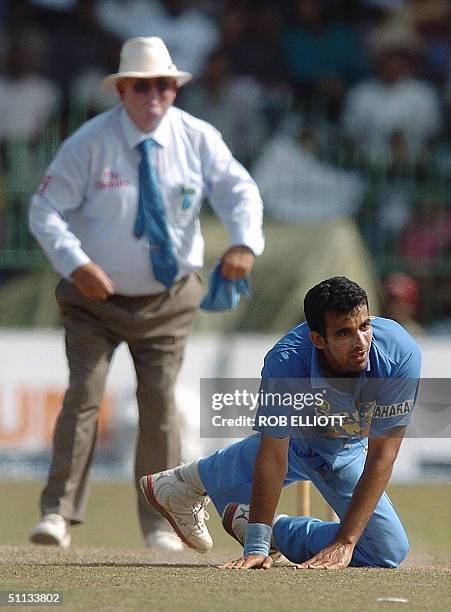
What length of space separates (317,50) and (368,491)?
9580 mm

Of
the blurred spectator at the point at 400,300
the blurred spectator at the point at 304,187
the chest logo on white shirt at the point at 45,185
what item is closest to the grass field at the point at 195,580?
the chest logo on white shirt at the point at 45,185

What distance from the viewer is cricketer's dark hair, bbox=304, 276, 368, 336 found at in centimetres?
524

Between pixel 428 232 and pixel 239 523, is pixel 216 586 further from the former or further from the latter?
pixel 428 232

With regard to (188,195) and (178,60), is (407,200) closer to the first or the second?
(178,60)

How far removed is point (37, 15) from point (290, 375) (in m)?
10.1

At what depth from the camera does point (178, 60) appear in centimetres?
1383

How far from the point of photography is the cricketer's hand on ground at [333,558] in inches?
213

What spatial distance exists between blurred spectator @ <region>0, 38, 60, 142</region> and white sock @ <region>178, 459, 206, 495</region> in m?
7.40

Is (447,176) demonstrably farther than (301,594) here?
Yes

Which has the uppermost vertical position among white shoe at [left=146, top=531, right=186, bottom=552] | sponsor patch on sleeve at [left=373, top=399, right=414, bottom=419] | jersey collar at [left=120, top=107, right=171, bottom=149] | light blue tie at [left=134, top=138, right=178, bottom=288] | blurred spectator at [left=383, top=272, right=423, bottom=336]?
jersey collar at [left=120, top=107, right=171, bottom=149]

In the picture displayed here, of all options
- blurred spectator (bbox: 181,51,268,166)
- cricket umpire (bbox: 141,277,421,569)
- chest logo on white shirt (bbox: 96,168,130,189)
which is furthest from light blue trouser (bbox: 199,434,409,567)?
blurred spectator (bbox: 181,51,268,166)

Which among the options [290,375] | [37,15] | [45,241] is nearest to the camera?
[290,375]

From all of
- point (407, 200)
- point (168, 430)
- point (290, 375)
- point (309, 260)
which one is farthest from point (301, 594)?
point (407, 200)

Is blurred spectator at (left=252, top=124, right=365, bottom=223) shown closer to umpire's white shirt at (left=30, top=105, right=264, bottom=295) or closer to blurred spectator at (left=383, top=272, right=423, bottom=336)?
blurred spectator at (left=383, top=272, right=423, bottom=336)
